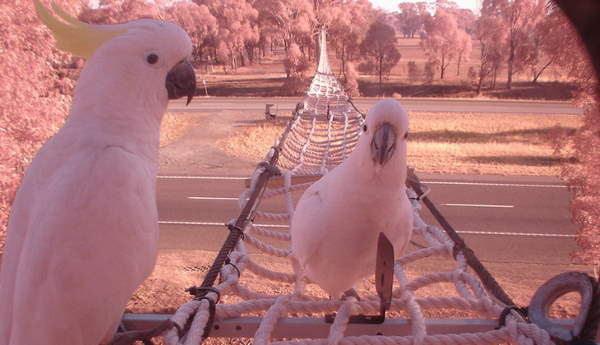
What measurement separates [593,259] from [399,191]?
2295 millimetres

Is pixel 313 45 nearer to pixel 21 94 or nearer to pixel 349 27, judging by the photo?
pixel 349 27

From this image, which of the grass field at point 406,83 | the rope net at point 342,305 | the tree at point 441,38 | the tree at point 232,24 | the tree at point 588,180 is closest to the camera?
the rope net at point 342,305

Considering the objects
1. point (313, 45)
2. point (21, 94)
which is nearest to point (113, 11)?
point (21, 94)

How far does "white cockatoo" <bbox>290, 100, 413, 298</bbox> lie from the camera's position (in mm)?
970

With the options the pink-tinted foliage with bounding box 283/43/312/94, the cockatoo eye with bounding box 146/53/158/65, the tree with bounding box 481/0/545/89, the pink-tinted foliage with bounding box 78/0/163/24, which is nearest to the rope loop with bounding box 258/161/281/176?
the cockatoo eye with bounding box 146/53/158/65

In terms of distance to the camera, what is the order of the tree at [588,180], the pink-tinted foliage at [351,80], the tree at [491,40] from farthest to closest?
the pink-tinted foliage at [351,80] → the tree at [491,40] → the tree at [588,180]

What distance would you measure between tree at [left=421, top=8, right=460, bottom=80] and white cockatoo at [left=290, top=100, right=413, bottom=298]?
958 centimetres

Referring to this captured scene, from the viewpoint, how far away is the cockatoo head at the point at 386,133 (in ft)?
3.10

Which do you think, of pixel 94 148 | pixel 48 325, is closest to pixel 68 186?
pixel 94 148

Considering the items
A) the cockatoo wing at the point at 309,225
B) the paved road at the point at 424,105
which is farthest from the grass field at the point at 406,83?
the cockatoo wing at the point at 309,225

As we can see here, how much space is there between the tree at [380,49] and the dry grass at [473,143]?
2502 millimetres

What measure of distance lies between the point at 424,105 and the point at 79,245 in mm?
10777

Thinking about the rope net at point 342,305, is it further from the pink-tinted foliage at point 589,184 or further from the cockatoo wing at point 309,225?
the pink-tinted foliage at point 589,184

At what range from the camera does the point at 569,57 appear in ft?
7.95
